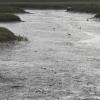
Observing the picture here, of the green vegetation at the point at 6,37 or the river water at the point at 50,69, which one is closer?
the river water at the point at 50,69

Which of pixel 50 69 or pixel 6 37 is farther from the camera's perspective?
pixel 6 37

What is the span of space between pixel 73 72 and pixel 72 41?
1837cm

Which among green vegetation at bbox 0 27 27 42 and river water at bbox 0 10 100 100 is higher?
green vegetation at bbox 0 27 27 42

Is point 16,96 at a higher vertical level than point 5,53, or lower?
lower

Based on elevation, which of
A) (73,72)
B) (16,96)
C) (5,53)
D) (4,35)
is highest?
(4,35)

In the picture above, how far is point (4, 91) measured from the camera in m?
22.0

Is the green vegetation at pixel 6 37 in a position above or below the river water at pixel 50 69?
above

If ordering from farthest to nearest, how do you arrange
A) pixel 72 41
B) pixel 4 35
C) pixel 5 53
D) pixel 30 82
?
pixel 72 41 < pixel 4 35 < pixel 5 53 < pixel 30 82

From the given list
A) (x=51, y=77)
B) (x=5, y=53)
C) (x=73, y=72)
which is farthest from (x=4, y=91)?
(x=5, y=53)

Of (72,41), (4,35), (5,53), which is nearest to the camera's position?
(5,53)

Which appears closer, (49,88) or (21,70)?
(49,88)

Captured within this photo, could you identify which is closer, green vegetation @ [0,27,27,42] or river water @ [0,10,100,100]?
river water @ [0,10,100,100]

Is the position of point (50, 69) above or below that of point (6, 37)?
below

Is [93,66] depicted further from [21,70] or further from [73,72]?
[21,70]
